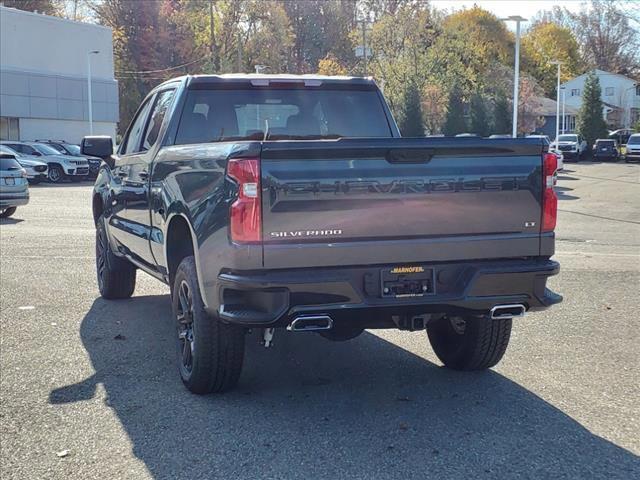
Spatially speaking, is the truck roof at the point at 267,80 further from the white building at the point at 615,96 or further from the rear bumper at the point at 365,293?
the white building at the point at 615,96

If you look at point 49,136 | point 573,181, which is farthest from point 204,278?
point 49,136

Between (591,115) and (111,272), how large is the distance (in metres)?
55.6

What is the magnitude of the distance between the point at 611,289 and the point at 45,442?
266 inches

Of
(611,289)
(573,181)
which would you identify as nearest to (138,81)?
(573,181)

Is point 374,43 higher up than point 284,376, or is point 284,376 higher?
point 374,43

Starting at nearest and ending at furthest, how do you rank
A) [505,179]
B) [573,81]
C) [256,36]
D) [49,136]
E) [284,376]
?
[505,179], [284,376], [49,136], [256,36], [573,81]

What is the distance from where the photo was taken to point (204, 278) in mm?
4777

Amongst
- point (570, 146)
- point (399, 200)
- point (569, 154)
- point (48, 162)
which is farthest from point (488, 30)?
point (399, 200)

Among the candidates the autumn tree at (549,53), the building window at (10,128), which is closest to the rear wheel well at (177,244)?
the building window at (10,128)

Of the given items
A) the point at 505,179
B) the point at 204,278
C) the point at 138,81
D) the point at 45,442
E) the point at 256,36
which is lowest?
the point at 45,442

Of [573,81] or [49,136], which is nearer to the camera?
[49,136]

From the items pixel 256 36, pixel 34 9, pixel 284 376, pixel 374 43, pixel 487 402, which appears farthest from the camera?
pixel 256 36

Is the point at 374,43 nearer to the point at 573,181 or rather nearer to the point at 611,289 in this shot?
the point at 573,181

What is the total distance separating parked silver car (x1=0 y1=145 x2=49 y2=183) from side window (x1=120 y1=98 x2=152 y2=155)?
22.9m
